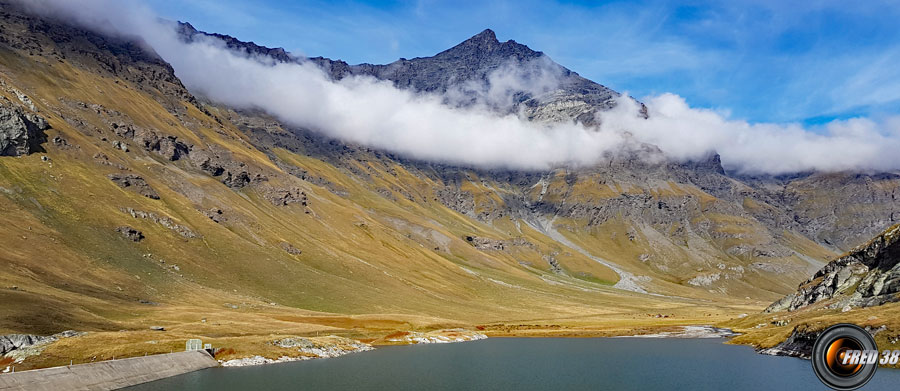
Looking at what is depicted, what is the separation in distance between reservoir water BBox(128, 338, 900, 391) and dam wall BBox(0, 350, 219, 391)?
8.61 feet

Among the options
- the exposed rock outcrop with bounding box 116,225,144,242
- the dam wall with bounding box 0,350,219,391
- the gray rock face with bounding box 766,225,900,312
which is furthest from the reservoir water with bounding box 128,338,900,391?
the exposed rock outcrop with bounding box 116,225,144,242

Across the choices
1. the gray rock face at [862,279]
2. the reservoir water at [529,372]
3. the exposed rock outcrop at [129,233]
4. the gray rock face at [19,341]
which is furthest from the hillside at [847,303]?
the exposed rock outcrop at [129,233]

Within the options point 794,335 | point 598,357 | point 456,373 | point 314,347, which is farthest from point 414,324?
point 794,335

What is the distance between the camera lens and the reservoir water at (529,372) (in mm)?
82125

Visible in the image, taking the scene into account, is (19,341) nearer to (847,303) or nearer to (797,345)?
(797,345)

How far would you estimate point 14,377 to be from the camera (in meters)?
66.8

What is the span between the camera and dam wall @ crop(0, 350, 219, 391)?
2682 inches

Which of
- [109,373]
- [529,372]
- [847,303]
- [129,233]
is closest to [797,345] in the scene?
[847,303]

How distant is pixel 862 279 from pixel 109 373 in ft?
599

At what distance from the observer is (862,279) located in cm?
15875

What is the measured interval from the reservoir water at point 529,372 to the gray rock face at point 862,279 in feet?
113

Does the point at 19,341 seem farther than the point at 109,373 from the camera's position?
Yes

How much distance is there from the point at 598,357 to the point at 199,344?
80469 mm

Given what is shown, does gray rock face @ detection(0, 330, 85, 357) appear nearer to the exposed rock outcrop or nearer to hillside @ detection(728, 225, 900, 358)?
the exposed rock outcrop
